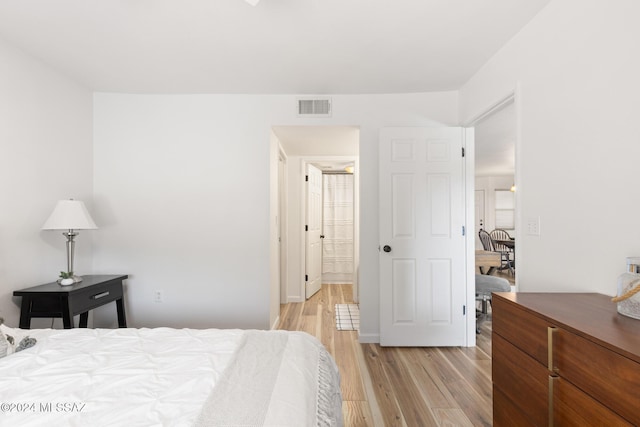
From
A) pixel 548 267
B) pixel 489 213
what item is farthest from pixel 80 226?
pixel 489 213

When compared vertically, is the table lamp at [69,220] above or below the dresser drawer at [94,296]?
above

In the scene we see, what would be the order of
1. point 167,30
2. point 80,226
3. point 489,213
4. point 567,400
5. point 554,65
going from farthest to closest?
1. point 489,213
2. point 80,226
3. point 167,30
4. point 554,65
5. point 567,400

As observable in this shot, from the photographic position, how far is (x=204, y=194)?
2.95 m

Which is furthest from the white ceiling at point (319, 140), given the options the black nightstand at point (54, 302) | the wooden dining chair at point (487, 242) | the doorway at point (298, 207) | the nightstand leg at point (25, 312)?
the wooden dining chair at point (487, 242)

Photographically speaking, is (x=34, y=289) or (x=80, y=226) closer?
(x=34, y=289)

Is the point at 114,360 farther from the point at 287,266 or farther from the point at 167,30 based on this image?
the point at 287,266

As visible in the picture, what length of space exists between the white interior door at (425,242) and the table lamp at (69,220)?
248cm

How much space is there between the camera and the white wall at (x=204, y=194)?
2.92 meters

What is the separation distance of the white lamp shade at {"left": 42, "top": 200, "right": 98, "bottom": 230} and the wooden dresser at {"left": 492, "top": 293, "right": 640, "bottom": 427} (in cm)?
283

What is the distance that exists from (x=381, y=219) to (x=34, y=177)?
9.30 feet

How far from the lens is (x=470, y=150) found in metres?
2.81

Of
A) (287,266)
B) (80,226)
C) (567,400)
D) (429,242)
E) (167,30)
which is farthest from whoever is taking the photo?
(287,266)

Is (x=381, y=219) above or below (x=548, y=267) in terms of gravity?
above

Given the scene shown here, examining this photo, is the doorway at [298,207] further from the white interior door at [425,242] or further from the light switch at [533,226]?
the light switch at [533,226]
